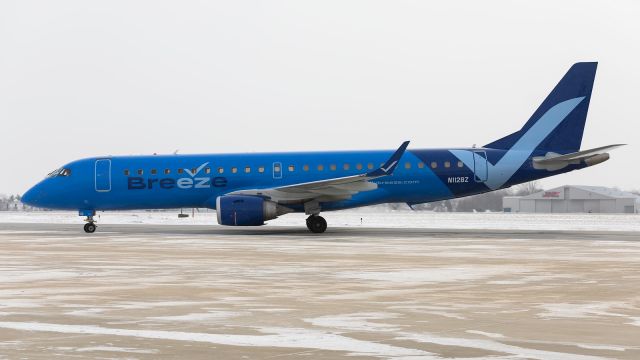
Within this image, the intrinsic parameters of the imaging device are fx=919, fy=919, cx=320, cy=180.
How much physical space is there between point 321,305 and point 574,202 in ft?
369

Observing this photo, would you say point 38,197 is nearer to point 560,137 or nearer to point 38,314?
point 560,137

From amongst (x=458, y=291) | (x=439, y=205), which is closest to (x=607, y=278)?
(x=458, y=291)

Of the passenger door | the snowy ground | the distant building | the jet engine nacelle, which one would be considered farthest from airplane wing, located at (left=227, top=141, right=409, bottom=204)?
the distant building

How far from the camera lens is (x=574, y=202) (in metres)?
119

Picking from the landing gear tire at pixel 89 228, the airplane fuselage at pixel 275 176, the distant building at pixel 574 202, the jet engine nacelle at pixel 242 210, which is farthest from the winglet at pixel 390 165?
the distant building at pixel 574 202

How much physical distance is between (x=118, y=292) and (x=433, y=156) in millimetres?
23682

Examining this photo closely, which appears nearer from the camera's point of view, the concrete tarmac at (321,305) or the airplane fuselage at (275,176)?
the concrete tarmac at (321,305)

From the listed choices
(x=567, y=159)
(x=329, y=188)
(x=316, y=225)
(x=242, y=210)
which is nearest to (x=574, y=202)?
(x=567, y=159)

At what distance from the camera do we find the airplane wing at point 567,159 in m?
34.3

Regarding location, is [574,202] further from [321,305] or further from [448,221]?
[321,305]

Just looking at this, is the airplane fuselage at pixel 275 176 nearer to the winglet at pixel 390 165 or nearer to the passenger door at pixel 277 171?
the passenger door at pixel 277 171

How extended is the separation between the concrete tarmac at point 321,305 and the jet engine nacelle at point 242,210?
10730 millimetres

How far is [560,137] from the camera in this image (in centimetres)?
3625

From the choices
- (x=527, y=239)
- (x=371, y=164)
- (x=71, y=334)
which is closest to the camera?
(x=71, y=334)
